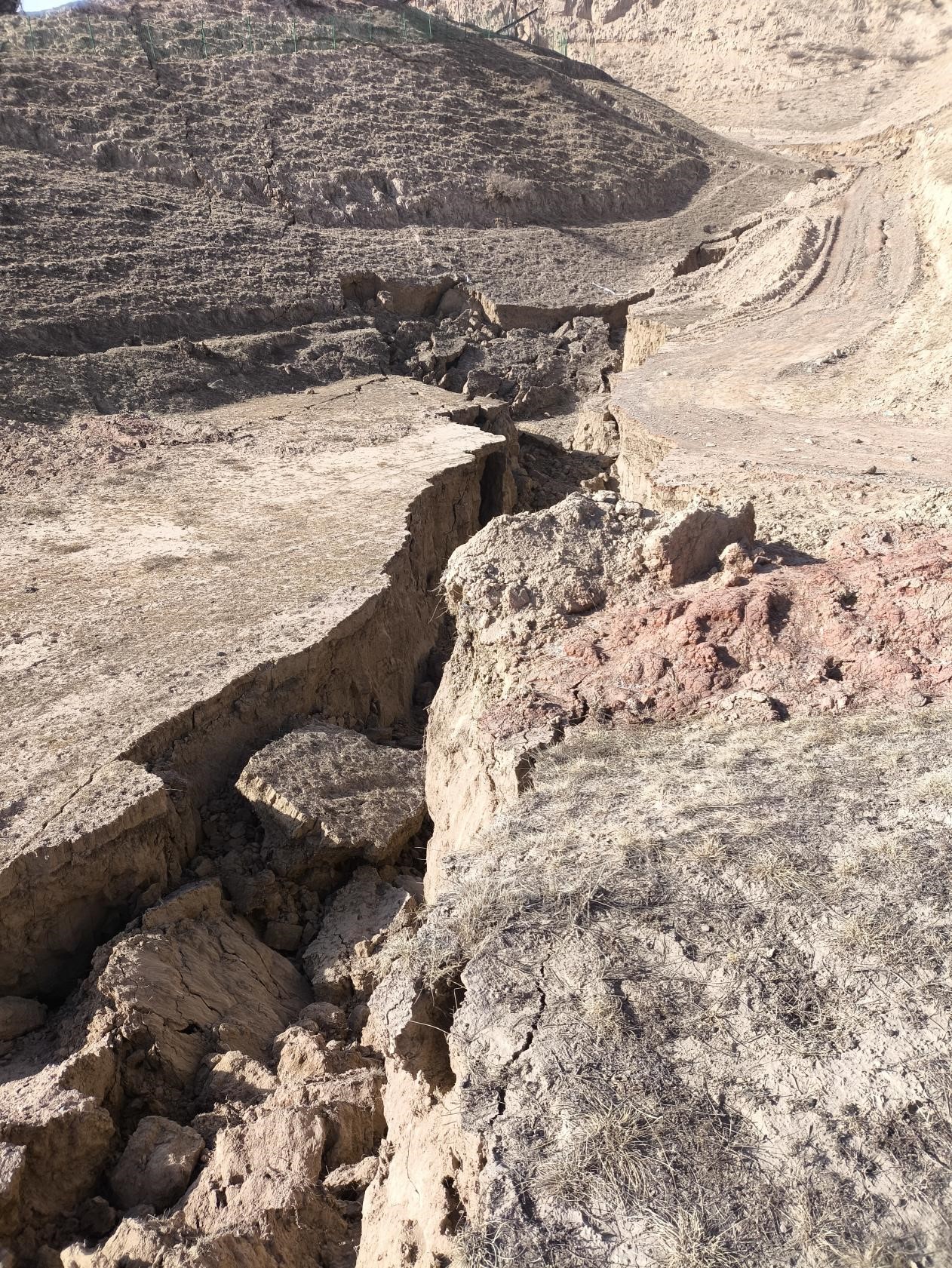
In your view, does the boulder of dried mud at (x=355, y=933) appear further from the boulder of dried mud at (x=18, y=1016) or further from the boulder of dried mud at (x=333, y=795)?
the boulder of dried mud at (x=18, y=1016)

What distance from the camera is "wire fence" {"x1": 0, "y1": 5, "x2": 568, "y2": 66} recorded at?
22.3 metres

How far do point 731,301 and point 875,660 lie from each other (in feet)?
45.8

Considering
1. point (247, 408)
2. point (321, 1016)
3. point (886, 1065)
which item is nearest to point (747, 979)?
point (886, 1065)

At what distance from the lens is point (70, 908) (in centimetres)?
529

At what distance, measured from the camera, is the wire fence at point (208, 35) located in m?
22.3

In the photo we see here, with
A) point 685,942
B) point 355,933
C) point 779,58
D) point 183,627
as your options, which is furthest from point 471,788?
point 779,58

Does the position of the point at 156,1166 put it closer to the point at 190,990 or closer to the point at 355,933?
the point at 190,990

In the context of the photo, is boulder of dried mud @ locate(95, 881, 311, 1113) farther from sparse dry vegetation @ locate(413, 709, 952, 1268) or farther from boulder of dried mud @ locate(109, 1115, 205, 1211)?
sparse dry vegetation @ locate(413, 709, 952, 1268)

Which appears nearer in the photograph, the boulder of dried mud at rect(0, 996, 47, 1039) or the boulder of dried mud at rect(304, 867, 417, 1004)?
the boulder of dried mud at rect(0, 996, 47, 1039)

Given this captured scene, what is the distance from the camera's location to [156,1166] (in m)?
4.12

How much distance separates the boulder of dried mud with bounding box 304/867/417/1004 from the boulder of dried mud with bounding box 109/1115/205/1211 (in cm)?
128

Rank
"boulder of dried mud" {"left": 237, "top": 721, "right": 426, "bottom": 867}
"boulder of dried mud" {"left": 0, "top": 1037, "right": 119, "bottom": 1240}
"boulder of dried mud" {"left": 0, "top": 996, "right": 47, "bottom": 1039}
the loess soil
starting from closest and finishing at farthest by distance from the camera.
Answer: the loess soil < "boulder of dried mud" {"left": 0, "top": 1037, "right": 119, "bottom": 1240} < "boulder of dried mud" {"left": 0, "top": 996, "right": 47, "bottom": 1039} < "boulder of dried mud" {"left": 237, "top": 721, "right": 426, "bottom": 867}

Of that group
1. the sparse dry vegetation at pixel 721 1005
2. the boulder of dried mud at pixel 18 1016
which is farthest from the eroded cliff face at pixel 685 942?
the boulder of dried mud at pixel 18 1016

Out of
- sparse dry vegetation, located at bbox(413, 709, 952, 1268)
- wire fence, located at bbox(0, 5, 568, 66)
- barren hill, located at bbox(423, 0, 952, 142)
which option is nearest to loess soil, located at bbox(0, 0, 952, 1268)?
sparse dry vegetation, located at bbox(413, 709, 952, 1268)
